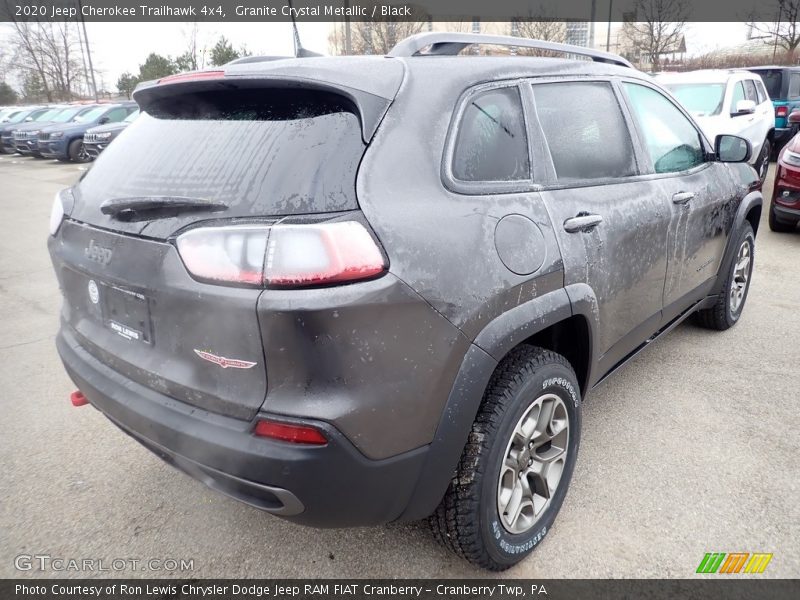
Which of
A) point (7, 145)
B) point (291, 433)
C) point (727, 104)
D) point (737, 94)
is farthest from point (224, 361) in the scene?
point (7, 145)

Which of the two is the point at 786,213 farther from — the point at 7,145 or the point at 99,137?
the point at 7,145

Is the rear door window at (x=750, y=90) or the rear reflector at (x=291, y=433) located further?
the rear door window at (x=750, y=90)

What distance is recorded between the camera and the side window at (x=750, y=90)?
9.21 metres

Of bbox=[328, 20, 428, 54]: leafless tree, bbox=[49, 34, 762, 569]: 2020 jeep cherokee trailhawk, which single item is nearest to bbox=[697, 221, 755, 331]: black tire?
bbox=[49, 34, 762, 569]: 2020 jeep cherokee trailhawk

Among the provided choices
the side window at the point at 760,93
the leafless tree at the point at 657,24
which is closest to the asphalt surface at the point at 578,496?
the side window at the point at 760,93

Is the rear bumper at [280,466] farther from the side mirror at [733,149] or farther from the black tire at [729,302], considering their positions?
the black tire at [729,302]

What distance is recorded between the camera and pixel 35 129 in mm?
19531

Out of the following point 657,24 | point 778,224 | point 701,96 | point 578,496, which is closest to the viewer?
point 578,496

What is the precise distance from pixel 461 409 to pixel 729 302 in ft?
10.00

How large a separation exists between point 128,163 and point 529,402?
167cm

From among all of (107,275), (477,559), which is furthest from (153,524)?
(477,559)

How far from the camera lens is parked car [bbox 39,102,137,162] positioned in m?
17.8

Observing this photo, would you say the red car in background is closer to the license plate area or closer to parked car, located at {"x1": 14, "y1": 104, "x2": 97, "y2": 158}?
the license plate area

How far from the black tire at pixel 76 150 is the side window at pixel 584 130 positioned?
18.5 metres
